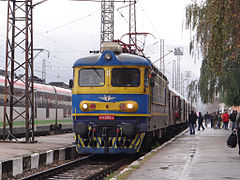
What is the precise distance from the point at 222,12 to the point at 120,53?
15.4 feet

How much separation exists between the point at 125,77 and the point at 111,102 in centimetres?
99

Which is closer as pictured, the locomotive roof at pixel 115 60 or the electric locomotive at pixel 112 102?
the electric locomotive at pixel 112 102

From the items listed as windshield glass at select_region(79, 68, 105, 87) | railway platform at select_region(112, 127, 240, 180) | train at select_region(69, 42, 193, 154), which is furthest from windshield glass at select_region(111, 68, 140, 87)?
railway platform at select_region(112, 127, 240, 180)

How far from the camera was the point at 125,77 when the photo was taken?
15.3 m

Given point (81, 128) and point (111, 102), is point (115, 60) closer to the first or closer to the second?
point (111, 102)

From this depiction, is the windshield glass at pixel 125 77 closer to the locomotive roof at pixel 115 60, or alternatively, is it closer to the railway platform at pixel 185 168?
the locomotive roof at pixel 115 60

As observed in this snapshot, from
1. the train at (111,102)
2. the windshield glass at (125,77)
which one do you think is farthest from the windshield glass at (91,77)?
the windshield glass at (125,77)

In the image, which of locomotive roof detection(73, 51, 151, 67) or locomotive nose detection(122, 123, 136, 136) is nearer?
locomotive nose detection(122, 123, 136, 136)

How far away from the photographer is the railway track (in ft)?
38.3

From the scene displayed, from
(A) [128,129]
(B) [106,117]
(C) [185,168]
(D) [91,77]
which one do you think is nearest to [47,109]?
(D) [91,77]

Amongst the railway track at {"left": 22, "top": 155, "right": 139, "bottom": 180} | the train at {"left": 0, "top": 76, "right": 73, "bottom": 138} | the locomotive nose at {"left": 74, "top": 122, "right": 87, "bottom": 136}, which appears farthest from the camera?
the train at {"left": 0, "top": 76, "right": 73, "bottom": 138}

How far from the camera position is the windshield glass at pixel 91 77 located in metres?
15.3

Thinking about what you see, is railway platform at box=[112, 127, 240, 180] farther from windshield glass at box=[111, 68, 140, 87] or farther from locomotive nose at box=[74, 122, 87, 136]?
windshield glass at box=[111, 68, 140, 87]

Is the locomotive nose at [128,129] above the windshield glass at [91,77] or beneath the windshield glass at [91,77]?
beneath
